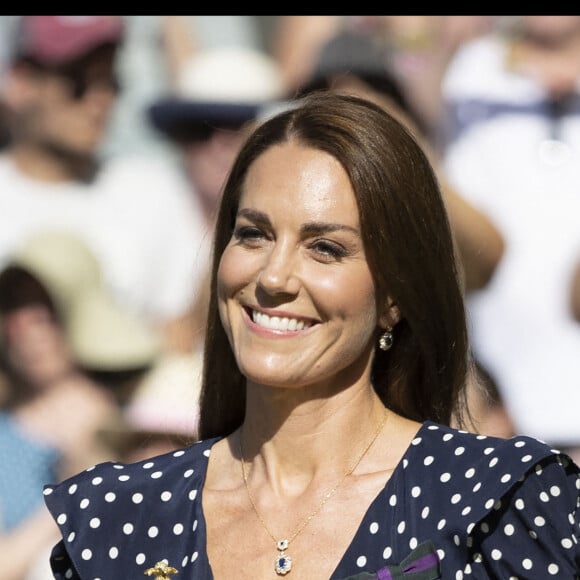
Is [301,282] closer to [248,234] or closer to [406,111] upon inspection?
[248,234]

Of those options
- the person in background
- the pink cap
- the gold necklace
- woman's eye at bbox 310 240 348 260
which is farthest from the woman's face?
the pink cap

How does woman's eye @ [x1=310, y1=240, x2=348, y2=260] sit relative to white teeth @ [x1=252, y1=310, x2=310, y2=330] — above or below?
above

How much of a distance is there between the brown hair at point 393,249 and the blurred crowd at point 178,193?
6.08 feet

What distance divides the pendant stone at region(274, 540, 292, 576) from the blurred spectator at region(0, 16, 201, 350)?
2.42 meters

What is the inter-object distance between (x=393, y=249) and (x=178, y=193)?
2459mm

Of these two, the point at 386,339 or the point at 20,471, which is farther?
the point at 20,471

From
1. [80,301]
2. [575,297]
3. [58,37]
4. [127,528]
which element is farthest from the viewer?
[58,37]

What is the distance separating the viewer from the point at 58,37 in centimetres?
516

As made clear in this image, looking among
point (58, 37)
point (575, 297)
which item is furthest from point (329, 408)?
point (58, 37)

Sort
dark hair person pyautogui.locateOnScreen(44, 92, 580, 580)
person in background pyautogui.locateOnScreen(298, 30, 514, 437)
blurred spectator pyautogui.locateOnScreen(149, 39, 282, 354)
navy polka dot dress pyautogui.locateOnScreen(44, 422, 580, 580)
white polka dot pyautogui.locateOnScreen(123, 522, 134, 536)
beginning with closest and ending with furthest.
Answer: navy polka dot dress pyautogui.locateOnScreen(44, 422, 580, 580) < dark hair person pyautogui.locateOnScreen(44, 92, 580, 580) < white polka dot pyautogui.locateOnScreen(123, 522, 134, 536) < person in background pyautogui.locateOnScreen(298, 30, 514, 437) < blurred spectator pyautogui.locateOnScreen(149, 39, 282, 354)

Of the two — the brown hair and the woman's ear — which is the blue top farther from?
the woman's ear

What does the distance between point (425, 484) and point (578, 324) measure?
7.78 ft

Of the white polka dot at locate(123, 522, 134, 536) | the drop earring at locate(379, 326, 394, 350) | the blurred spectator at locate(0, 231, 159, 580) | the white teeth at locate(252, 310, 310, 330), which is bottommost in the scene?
the blurred spectator at locate(0, 231, 159, 580)

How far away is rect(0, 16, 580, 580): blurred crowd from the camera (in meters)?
4.95
